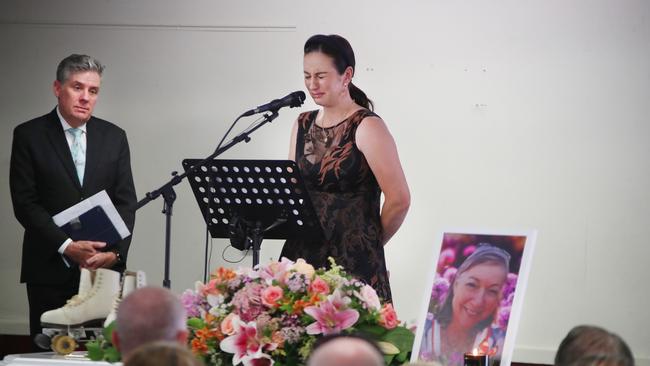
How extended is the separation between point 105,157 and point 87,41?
5.03 ft

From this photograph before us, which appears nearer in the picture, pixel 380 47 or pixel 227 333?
pixel 227 333

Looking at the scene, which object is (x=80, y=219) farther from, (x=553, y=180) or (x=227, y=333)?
(x=553, y=180)

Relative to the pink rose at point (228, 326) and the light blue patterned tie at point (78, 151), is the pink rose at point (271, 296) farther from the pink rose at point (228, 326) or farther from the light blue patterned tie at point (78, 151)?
the light blue patterned tie at point (78, 151)

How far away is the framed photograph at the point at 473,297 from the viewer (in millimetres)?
2910

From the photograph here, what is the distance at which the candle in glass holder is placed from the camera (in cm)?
285

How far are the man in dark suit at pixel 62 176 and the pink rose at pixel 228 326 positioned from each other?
2.21 m

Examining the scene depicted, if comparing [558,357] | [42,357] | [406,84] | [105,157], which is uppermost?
[406,84]

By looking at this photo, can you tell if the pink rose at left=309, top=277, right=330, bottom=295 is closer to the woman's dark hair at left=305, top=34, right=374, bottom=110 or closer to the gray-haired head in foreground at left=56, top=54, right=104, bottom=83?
the woman's dark hair at left=305, top=34, right=374, bottom=110

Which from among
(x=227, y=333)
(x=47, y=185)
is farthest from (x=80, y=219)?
(x=227, y=333)

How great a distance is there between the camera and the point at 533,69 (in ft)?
20.4

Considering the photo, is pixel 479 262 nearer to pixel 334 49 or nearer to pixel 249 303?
pixel 249 303

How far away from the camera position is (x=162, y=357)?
1.76 metres

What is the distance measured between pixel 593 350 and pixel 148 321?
0.91 m

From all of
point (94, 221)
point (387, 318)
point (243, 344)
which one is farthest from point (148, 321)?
point (94, 221)
